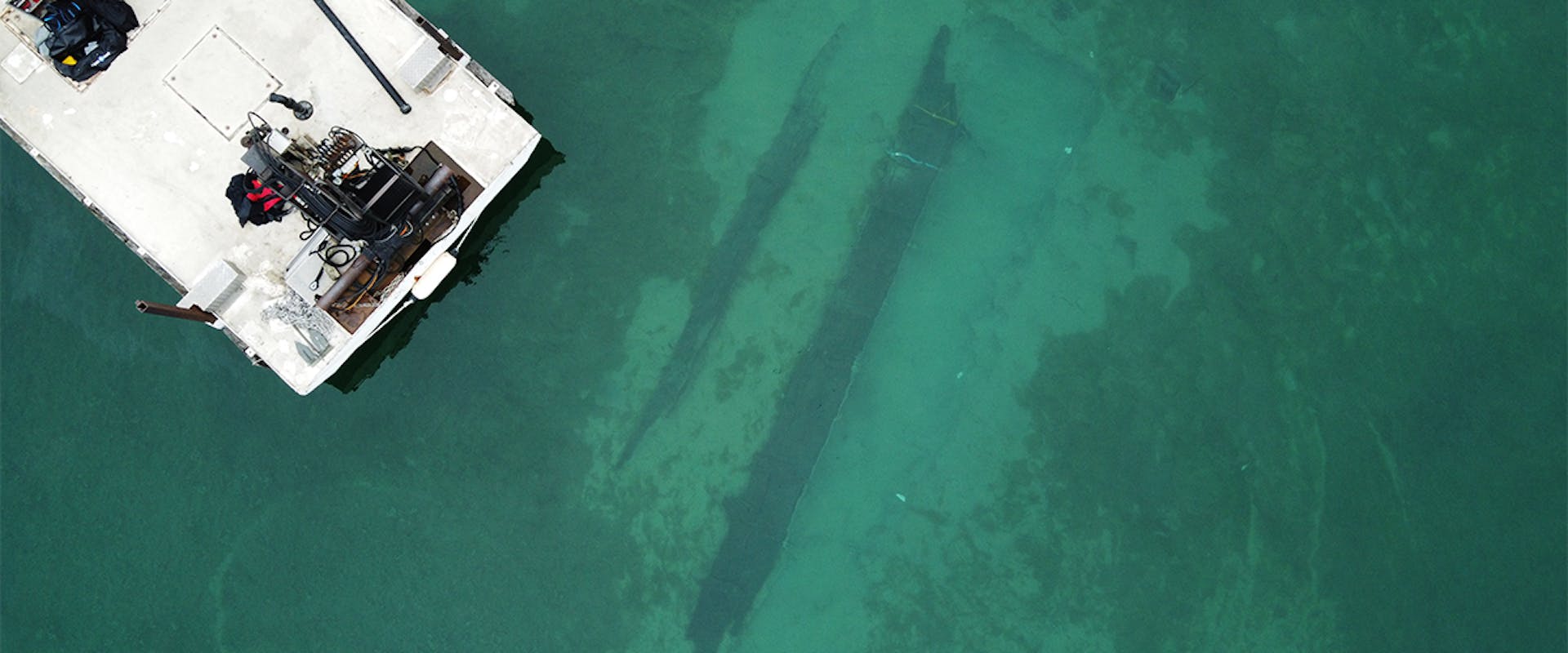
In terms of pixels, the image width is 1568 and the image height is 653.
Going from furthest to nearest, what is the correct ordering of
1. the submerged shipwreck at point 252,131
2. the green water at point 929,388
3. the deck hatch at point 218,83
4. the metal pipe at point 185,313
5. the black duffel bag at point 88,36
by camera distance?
1. the green water at point 929,388
2. the deck hatch at point 218,83
3. the submerged shipwreck at point 252,131
4. the black duffel bag at point 88,36
5. the metal pipe at point 185,313

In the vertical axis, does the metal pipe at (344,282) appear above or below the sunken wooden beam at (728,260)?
below

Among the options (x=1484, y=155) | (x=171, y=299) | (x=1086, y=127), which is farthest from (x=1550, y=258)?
(x=171, y=299)

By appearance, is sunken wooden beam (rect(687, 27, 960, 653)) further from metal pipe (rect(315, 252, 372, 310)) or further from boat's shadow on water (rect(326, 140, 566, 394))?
metal pipe (rect(315, 252, 372, 310))

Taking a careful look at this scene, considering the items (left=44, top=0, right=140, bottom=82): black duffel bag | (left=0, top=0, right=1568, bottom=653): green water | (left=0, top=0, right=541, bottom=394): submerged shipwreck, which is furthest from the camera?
(left=0, top=0, right=1568, bottom=653): green water

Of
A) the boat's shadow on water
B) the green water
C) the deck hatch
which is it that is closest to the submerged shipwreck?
the deck hatch

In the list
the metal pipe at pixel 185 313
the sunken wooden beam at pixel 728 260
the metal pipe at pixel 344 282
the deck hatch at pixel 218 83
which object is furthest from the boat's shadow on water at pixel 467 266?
the deck hatch at pixel 218 83

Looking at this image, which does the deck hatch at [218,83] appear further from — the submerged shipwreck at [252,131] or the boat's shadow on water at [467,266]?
the boat's shadow on water at [467,266]
